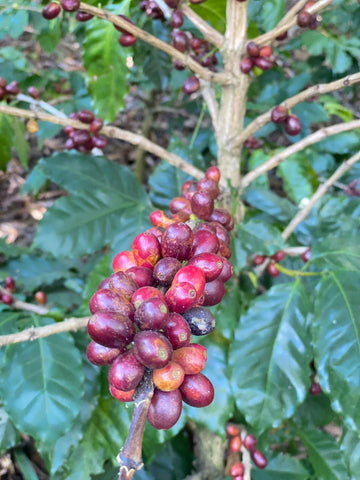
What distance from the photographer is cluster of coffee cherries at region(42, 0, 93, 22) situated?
86 cm

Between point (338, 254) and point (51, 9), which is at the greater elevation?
point (51, 9)

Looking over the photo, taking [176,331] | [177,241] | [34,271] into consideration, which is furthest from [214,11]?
[34,271]

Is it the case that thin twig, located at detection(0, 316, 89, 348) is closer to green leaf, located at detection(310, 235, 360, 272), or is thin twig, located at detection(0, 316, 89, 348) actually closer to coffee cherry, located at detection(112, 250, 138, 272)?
coffee cherry, located at detection(112, 250, 138, 272)

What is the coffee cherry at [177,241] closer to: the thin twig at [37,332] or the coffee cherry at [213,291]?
the coffee cherry at [213,291]

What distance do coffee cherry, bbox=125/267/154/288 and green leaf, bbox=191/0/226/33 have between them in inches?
37.6

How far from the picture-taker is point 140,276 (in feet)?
1.70

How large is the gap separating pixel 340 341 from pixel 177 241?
0.54 metres

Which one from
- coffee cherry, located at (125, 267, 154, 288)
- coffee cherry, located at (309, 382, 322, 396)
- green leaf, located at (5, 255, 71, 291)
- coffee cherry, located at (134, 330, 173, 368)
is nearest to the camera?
coffee cherry, located at (134, 330, 173, 368)

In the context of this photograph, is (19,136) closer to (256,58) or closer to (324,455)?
(256,58)

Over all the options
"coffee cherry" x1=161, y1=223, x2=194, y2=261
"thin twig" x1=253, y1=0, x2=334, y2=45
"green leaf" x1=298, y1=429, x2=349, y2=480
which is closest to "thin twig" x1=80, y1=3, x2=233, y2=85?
"thin twig" x1=253, y1=0, x2=334, y2=45

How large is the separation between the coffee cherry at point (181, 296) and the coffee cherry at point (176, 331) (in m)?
0.02

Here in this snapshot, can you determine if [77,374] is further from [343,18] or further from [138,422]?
[343,18]

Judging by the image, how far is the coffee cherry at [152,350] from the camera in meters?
0.42

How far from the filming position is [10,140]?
1488 mm
